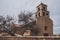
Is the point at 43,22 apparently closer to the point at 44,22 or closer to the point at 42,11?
the point at 44,22

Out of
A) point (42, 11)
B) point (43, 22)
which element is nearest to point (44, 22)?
point (43, 22)

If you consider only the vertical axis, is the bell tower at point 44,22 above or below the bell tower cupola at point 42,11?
below

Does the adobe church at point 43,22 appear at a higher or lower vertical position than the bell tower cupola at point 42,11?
lower

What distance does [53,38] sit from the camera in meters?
12.6

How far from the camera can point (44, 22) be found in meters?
38.4

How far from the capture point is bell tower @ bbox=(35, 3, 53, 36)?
126 feet

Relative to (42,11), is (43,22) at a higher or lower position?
lower

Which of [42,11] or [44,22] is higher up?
[42,11]

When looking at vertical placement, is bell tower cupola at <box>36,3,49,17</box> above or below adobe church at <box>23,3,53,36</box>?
above

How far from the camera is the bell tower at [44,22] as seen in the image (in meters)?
38.3

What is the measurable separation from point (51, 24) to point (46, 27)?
4.69 feet

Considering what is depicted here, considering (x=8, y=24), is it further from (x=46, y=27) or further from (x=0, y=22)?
(x=46, y=27)

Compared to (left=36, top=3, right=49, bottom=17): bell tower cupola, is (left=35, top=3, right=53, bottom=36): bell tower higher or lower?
lower

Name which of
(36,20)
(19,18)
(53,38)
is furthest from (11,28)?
(53,38)
